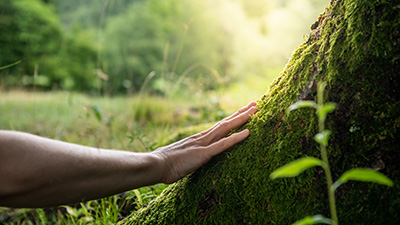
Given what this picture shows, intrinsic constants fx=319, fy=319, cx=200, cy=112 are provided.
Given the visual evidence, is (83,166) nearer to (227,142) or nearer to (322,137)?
(227,142)

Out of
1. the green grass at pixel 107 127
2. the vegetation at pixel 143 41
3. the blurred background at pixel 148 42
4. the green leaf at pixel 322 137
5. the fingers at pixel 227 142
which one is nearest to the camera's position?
the green leaf at pixel 322 137

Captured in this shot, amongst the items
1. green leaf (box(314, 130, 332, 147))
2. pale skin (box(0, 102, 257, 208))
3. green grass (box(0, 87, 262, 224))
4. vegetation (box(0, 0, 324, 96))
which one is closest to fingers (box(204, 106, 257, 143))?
pale skin (box(0, 102, 257, 208))

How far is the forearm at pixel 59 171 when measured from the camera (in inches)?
44.9

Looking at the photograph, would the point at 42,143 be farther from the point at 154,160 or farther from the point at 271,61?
the point at 271,61

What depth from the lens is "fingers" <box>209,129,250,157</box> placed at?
1.49 m

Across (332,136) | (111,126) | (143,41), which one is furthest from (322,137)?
(143,41)

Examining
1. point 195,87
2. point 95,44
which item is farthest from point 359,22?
point 95,44

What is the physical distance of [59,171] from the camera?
1.22m

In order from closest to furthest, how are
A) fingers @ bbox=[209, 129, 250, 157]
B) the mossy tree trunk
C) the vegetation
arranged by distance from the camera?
the mossy tree trunk, fingers @ bbox=[209, 129, 250, 157], the vegetation

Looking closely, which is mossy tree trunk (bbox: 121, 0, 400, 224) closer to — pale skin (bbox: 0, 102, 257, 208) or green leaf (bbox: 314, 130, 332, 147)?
pale skin (bbox: 0, 102, 257, 208)

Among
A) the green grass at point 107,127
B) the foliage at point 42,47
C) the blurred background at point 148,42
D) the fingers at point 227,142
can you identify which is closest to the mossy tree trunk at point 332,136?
the fingers at point 227,142

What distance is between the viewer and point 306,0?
1723cm

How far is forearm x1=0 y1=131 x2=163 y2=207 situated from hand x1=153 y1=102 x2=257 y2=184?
102 mm

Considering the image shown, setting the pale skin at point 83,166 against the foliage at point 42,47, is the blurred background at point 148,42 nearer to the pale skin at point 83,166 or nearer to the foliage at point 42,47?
the foliage at point 42,47
